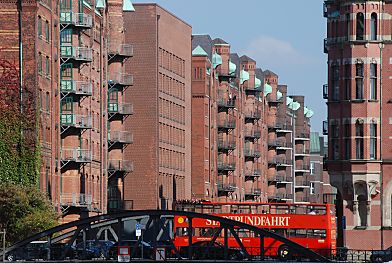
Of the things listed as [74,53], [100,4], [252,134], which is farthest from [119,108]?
[252,134]

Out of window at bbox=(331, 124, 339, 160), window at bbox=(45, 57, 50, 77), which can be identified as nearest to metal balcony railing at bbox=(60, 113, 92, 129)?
window at bbox=(45, 57, 50, 77)

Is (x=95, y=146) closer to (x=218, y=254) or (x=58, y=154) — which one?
(x=58, y=154)

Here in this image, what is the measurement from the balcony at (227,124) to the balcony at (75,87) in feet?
204

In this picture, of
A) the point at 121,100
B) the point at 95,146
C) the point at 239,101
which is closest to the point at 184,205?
the point at 95,146

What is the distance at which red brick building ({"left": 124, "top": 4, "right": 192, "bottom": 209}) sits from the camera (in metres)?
142

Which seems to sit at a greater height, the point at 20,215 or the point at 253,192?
the point at 253,192

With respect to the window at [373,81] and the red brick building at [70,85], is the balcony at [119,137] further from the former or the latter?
the window at [373,81]

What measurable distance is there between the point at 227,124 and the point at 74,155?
6609 cm

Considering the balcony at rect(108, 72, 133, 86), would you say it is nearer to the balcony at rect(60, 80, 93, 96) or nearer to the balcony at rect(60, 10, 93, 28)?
the balcony at rect(60, 80, 93, 96)

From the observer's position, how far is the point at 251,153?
194m

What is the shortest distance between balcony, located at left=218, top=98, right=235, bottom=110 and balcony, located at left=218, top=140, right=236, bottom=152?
3738 millimetres

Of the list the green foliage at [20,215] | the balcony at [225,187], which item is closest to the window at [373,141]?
the green foliage at [20,215]

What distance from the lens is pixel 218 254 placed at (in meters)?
85.0

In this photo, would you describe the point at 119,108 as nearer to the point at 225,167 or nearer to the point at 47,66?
the point at 47,66
